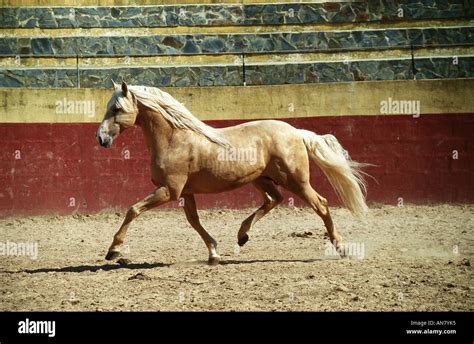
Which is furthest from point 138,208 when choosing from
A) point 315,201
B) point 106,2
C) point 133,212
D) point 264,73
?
point 106,2

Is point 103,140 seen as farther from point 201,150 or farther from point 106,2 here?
point 106,2

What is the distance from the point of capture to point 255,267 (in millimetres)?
8633

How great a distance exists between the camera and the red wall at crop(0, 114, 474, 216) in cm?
1362

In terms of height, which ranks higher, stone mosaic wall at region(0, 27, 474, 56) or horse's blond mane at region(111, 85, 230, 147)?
stone mosaic wall at region(0, 27, 474, 56)

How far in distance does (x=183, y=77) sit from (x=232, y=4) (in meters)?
2.12

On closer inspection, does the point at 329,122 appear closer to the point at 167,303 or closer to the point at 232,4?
the point at 232,4

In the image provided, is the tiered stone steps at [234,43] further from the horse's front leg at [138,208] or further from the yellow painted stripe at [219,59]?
the horse's front leg at [138,208]

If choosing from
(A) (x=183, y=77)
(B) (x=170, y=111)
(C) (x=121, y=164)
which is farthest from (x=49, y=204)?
(B) (x=170, y=111)

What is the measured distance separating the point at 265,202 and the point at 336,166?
Answer: 34.3 inches

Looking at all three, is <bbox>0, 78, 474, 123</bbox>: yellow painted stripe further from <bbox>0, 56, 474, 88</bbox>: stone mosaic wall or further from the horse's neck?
the horse's neck

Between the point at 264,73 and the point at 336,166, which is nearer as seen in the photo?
the point at 336,166

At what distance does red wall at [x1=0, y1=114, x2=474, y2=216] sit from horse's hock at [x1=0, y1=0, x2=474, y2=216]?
0.02 metres

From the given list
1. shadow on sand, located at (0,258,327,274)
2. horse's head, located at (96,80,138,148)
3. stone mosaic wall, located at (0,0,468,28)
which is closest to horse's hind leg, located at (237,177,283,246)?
shadow on sand, located at (0,258,327,274)

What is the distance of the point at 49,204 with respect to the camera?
13648mm
